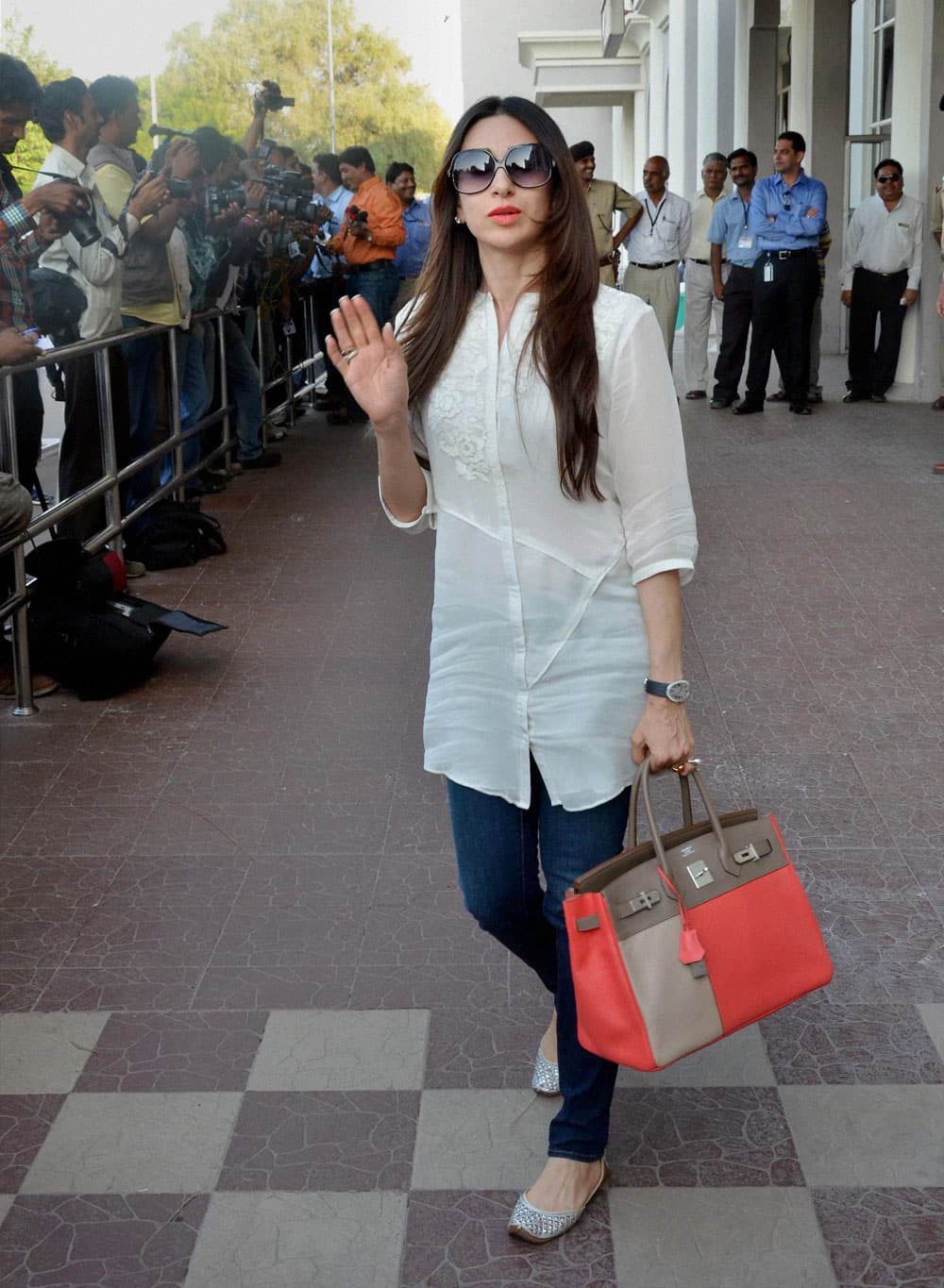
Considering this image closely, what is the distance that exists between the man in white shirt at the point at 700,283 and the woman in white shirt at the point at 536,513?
446 inches

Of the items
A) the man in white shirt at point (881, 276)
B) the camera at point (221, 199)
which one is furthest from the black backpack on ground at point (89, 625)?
the man in white shirt at point (881, 276)

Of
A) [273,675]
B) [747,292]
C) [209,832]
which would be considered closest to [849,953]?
[209,832]

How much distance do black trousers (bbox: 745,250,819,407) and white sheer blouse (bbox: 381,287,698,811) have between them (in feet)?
33.9

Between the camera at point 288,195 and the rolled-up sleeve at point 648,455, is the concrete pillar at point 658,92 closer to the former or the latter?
the camera at point 288,195

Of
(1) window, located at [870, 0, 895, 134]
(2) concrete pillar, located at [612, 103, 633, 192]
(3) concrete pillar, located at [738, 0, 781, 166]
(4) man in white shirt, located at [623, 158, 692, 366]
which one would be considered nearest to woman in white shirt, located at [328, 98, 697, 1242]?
(4) man in white shirt, located at [623, 158, 692, 366]

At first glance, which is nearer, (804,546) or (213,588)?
(213,588)

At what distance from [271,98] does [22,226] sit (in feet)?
18.2

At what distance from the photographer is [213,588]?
710 cm

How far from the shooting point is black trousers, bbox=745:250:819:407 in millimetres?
12281

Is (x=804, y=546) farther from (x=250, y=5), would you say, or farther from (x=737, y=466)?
(x=250, y=5)

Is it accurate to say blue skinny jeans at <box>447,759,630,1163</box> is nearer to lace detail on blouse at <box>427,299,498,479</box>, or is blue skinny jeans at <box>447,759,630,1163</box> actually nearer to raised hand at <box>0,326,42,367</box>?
lace detail on blouse at <box>427,299,498,479</box>

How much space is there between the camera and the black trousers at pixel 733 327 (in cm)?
1282

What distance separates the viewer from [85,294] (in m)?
6.85

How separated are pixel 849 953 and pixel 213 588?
4158mm
